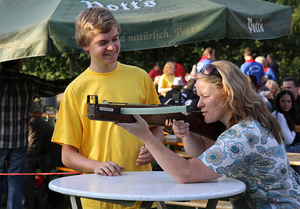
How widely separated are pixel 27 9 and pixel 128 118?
9.97 ft

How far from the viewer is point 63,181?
2.05m

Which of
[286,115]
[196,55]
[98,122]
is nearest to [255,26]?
[286,115]

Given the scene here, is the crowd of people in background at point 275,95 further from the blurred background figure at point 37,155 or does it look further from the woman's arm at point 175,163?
the blurred background figure at point 37,155

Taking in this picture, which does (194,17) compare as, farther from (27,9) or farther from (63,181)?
(63,181)

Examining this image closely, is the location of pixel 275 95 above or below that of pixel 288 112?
above

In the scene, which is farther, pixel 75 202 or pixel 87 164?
pixel 87 164

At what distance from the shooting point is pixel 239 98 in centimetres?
211

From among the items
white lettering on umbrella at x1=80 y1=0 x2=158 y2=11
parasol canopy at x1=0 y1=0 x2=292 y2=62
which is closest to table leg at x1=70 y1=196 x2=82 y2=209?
parasol canopy at x1=0 y1=0 x2=292 y2=62

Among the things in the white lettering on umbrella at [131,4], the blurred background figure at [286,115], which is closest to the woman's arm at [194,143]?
the white lettering on umbrella at [131,4]

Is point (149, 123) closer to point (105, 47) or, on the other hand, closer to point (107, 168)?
point (107, 168)

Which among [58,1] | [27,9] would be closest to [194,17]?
[58,1]

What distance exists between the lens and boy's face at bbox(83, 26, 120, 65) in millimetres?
2229

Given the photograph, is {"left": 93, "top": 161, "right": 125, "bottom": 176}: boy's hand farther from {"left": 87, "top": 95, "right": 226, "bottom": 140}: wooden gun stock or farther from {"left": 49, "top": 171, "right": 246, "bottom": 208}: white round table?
{"left": 87, "top": 95, "right": 226, "bottom": 140}: wooden gun stock

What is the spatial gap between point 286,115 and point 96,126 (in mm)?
4541
